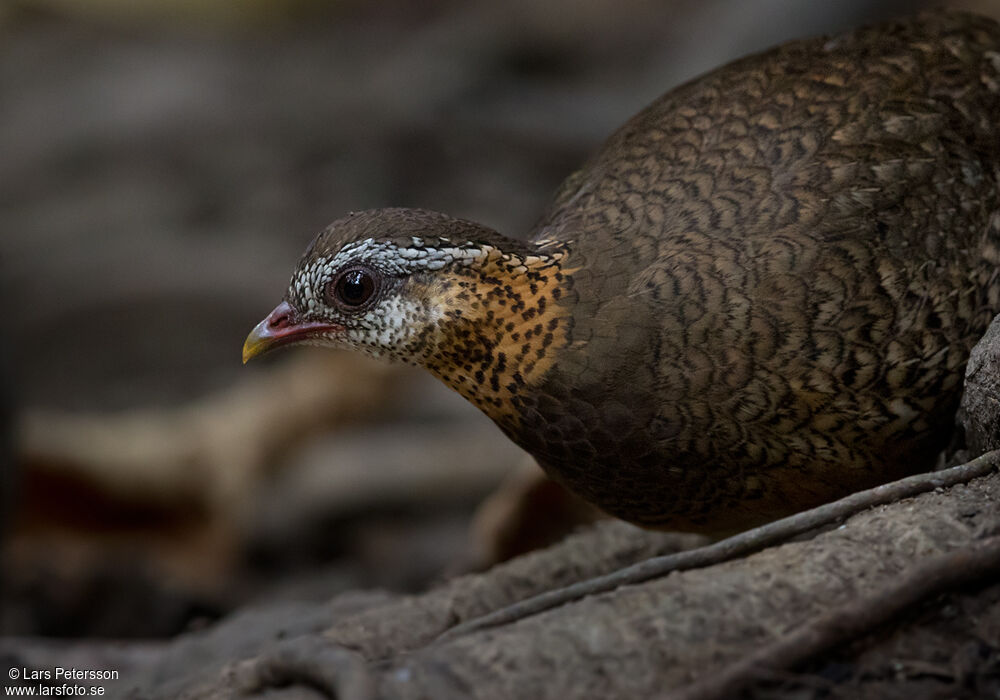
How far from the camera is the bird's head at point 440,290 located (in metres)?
3.32

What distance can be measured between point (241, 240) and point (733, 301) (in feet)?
22.8

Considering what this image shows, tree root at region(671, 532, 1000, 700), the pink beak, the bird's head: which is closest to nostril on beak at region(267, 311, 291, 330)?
the pink beak

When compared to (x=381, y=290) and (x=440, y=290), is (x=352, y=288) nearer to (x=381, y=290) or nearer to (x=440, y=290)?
(x=381, y=290)

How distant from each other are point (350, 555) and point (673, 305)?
419cm

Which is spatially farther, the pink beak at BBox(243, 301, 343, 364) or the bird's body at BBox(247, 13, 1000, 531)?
the pink beak at BBox(243, 301, 343, 364)

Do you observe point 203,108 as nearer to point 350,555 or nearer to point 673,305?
point 350,555

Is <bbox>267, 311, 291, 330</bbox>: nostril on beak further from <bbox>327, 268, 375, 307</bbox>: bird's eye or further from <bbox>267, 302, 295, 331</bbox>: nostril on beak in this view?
<bbox>327, 268, 375, 307</bbox>: bird's eye

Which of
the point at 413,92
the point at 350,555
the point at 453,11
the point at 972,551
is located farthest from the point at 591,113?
the point at 972,551

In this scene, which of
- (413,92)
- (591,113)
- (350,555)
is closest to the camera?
(350,555)

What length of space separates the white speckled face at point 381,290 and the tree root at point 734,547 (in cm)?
93

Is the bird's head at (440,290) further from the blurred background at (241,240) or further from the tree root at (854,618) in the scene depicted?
the blurred background at (241,240)

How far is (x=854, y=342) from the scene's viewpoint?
3168 mm

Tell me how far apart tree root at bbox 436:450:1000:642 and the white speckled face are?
930 millimetres

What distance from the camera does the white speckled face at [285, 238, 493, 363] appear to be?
3320mm
